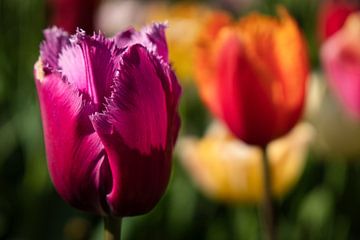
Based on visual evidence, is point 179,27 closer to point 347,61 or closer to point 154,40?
point 347,61

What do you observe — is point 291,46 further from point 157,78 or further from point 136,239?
point 136,239

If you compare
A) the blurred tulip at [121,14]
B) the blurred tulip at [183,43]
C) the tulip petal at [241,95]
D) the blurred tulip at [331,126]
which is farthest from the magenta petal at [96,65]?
the blurred tulip at [121,14]

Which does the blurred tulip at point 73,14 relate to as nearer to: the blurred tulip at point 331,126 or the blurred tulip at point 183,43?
the blurred tulip at point 183,43

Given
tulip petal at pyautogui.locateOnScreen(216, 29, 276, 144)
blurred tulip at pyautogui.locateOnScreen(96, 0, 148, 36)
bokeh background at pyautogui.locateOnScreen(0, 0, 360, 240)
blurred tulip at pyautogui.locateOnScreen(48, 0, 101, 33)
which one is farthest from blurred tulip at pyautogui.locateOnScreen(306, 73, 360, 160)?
blurred tulip at pyautogui.locateOnScreen(96, 0, 148, 36)

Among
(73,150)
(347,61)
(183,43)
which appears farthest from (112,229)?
(183,43)

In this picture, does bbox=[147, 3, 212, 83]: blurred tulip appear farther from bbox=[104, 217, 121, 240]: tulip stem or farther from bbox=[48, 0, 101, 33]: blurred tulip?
bbox=[104, 217, 121, 240]: tulip stem
